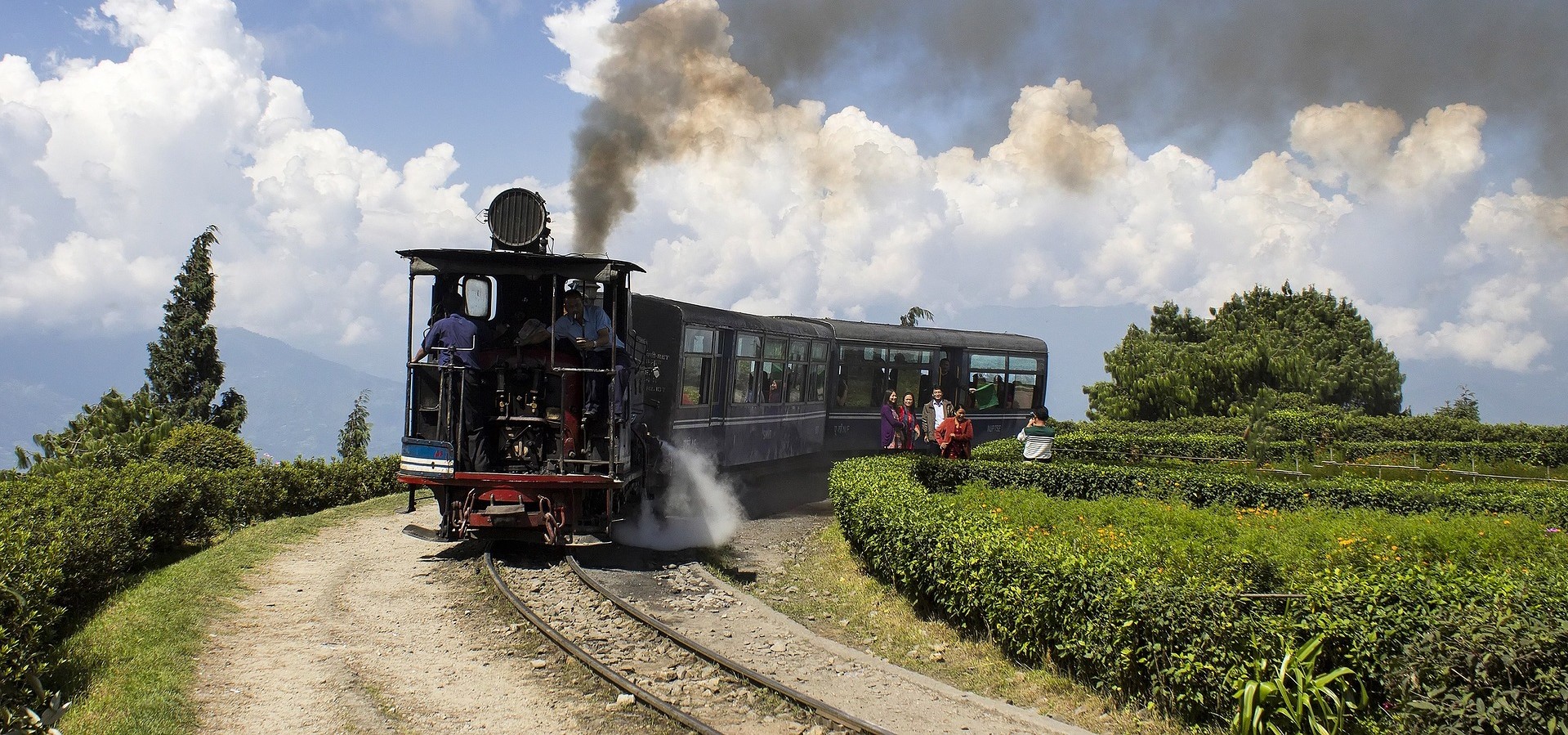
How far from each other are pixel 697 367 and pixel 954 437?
4323 mm

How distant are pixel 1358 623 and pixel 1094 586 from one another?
1.79 metres

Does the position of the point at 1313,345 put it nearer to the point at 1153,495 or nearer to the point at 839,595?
the point at 1153,495

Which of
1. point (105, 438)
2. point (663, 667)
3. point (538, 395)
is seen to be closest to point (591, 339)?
point (538, 395)

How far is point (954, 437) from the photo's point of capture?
1773cm

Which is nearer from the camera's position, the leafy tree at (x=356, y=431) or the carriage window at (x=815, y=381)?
the carriage window at (x=815, y=381)

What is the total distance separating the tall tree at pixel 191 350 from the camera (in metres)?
41.8

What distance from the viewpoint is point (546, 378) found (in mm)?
12945

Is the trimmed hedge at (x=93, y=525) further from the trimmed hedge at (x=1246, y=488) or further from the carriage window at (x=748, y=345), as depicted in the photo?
the trimmed hedge at (x=1246, y=488)

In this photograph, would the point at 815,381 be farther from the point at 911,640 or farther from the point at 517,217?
the point at 911,640

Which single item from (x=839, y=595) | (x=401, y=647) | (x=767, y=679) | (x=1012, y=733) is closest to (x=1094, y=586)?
(x=1012, y=733)

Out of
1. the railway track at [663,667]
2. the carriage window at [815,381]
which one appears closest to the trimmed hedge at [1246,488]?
the carriage window at [815,381]

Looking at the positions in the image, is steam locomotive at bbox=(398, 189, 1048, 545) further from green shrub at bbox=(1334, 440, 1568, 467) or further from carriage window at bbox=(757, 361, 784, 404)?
green shrub at bbox=(1334, 440, 1568, 467)

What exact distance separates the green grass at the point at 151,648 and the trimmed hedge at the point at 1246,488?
10.0 m

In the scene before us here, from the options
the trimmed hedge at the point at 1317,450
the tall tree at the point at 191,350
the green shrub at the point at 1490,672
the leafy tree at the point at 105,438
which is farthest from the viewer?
the tall tree at the point at 191,350
